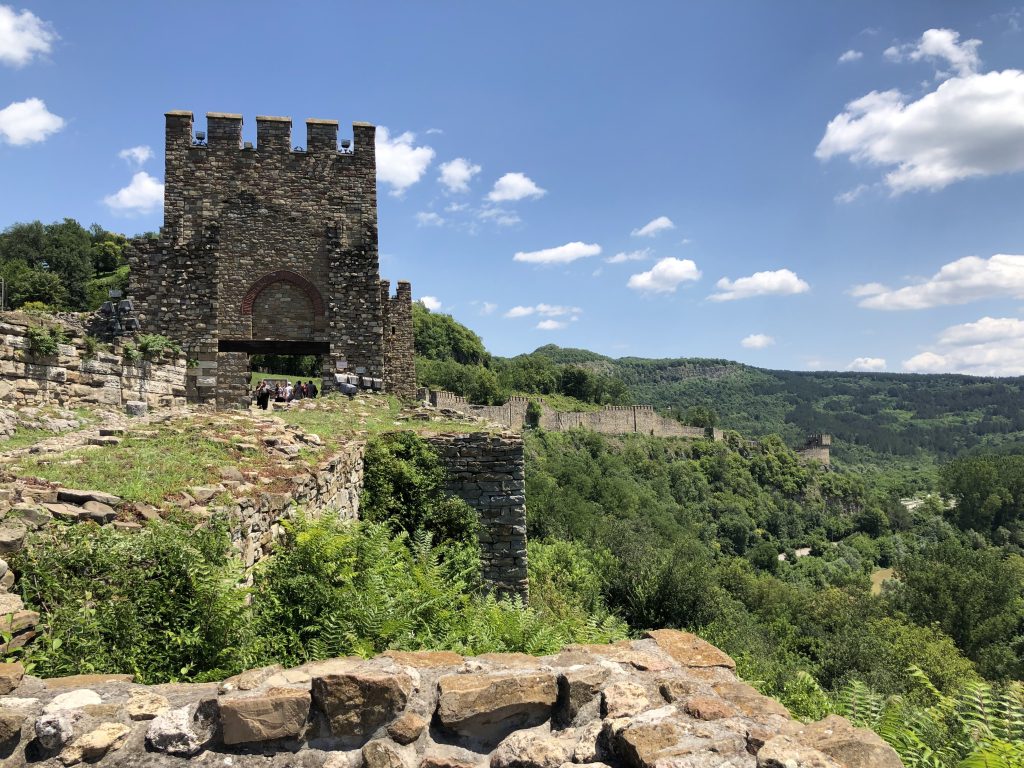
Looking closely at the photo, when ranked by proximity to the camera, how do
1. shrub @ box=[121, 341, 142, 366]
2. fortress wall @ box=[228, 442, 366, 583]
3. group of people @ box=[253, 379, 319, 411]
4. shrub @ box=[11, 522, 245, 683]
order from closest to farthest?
1. shrub @ box=[11, 522, 245, 683]
2. fortress wall @ box=[228, 442, 366, 583]
3. shrub @ box=[121, 341, 142, 366]
4. group of people @ box=[253, 379, 319, 411]

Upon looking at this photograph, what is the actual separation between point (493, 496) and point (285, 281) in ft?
27.3

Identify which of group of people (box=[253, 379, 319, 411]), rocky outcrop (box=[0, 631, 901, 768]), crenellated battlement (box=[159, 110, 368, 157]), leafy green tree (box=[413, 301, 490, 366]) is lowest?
rocky outcrop (box=[0, 631, 901, 768])

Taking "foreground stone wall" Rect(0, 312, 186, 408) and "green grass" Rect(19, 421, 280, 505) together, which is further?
"foreground stone wall" Rect(0, 312, 186, 408)

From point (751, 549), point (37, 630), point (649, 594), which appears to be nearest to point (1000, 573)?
point (751, 549)

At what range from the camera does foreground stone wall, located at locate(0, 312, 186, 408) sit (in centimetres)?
784

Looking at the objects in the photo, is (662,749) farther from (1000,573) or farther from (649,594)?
(1000,573)

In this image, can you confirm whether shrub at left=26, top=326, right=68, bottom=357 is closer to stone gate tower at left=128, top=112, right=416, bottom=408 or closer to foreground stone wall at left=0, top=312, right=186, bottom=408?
foreground stone wall at left=0, top=312, right=186, bottom=408

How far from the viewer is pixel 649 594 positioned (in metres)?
17.0

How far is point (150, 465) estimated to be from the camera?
19.1ft

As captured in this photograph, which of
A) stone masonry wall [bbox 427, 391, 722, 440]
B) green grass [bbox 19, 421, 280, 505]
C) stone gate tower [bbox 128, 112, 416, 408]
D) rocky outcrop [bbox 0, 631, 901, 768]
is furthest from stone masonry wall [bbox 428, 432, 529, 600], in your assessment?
stone masonry wall [bbox 427, 391, 722, 440]

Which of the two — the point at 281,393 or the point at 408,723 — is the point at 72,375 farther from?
the point at 408,723

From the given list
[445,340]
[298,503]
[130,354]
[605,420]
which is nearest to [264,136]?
[130,354]

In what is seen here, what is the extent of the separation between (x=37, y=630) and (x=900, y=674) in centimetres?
2991

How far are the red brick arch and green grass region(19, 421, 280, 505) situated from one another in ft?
25.4
